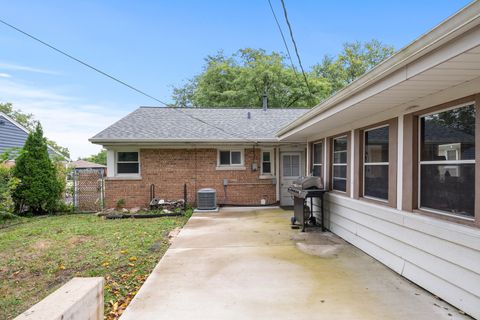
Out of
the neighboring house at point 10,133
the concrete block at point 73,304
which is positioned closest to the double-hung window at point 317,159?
the concrete block at point 73,304

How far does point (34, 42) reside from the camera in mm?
4957

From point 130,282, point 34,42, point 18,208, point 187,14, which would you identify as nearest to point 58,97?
point 18,208

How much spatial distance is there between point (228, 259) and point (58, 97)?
2418cm

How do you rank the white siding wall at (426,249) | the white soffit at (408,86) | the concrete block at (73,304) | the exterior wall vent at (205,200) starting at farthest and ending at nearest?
the exterior wall vent at (205,200) < the white siding wall at (426,249) < the white soffit at (408,86) < the concrete block at (73,304)

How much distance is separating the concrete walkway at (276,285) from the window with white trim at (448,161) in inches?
45.8

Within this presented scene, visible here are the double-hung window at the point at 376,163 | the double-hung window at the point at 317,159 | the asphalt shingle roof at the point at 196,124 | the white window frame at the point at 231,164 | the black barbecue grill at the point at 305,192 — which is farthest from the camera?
the white window frame at the point at 231,164

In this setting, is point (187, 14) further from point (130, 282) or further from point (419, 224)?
point (419, 224)

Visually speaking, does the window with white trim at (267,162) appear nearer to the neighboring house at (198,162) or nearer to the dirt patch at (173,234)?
the neighboring house at (198,162)

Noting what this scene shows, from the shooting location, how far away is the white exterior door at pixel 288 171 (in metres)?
10.9

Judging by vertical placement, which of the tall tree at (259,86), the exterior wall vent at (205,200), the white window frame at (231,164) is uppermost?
the tall tree at (259,86)

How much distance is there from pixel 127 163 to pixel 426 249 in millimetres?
9638

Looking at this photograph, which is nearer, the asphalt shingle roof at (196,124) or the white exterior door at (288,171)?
the asphalt shingle roof at (196,124)

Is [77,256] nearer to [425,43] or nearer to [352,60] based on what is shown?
[425,43]

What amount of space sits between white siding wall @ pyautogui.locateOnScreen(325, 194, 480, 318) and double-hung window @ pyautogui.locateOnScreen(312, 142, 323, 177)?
2.50 metres
